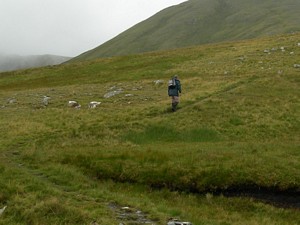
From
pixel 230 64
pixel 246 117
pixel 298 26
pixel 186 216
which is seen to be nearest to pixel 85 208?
pixel 186 216

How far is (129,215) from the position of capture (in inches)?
615

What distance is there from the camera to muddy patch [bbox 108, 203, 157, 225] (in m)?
14.9

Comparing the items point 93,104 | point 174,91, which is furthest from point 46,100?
point 174,91

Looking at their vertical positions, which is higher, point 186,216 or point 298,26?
point 298,26

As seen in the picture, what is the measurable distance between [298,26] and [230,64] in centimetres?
11645

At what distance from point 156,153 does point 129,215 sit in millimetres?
8422

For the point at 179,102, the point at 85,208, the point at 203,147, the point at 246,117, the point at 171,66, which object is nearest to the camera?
the point at 85,208

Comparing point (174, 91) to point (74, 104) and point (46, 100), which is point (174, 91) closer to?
point (74, 104)

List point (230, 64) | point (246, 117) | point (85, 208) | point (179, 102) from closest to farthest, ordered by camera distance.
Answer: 1. point (85, 208)
2. point (246, 117)
3. point (179, 102)
4. point (230, 64)

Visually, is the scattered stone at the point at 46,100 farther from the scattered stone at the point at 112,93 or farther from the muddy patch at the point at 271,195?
the muddy patch at the point at 271,195

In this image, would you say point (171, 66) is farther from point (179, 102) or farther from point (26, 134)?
point (26, 134)

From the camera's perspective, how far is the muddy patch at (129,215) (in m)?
14.9

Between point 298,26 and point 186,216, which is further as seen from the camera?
point 298,26

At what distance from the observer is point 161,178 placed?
2133cm
